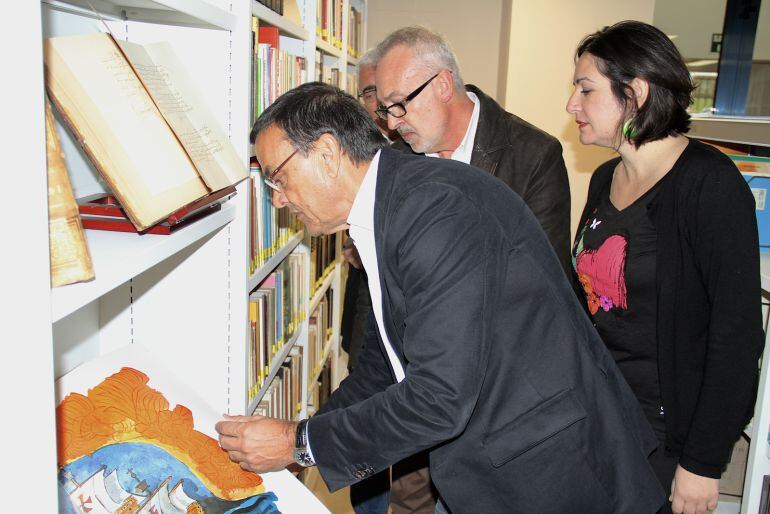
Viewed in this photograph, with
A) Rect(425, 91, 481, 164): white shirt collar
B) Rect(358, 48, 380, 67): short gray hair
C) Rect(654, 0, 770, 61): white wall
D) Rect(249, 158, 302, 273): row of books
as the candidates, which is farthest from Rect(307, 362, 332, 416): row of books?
Rect(654, 0, 770, 61): white wall

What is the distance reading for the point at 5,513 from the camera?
0.56 meters

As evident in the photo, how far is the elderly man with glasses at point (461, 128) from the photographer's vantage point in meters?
1.98

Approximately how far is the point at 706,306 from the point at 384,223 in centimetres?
84

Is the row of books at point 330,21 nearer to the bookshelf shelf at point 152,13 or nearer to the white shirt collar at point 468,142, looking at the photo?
the white shirt collar at point 468,142

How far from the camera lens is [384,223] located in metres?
1.01

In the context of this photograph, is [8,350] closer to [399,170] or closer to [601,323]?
[399,170]

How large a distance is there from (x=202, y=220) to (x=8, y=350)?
0.57 m

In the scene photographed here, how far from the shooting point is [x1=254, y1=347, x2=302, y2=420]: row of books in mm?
1945

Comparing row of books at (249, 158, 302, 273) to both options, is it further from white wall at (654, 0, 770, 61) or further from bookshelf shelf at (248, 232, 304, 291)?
white wall at (654, 0, 770, 61)

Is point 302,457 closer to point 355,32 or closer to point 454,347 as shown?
point 454,347

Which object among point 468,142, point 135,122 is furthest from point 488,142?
point 135,122

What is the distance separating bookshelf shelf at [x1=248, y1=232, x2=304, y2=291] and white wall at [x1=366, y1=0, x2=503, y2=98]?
356 cm

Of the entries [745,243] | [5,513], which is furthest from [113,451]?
[745,243]

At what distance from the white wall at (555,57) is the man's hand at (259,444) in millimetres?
4031
